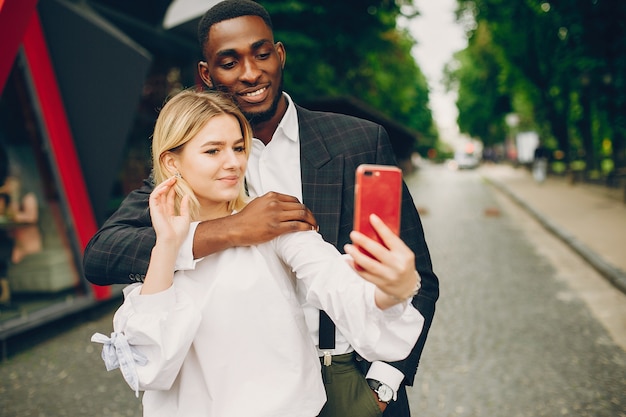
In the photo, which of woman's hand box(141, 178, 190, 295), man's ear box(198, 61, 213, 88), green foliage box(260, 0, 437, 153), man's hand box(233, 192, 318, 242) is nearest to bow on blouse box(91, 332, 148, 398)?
woman's hand box(141, 178, 190, 295)

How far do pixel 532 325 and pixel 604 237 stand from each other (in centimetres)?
525

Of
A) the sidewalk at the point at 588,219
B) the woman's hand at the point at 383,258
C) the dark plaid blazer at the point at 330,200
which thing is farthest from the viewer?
the sidewalk at the point at 588,219

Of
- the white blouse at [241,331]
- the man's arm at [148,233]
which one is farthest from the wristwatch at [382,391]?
the man's arm at [148,233]

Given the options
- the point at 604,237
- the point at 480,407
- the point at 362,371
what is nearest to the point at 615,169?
the point at 604,237

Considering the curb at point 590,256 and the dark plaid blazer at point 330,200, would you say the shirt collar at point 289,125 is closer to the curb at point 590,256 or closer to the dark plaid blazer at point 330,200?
the dark plaid blazer at point 330,200

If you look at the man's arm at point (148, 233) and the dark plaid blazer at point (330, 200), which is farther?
the dark plaid blazer at point (330, 200)

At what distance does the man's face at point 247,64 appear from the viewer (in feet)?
5.36

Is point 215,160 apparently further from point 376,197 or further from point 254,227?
point 376,197

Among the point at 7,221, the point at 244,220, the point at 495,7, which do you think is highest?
the point at 495,7

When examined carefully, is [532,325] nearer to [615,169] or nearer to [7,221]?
[7,221]

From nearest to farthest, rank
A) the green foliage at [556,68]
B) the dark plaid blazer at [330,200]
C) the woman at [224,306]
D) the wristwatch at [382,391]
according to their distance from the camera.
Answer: the woman at [224,306] < the dark plaid blazer at [330,200] < the wristwatch at [382,391] < the green foliage at [556,68]

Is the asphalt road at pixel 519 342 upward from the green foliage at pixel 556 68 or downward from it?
downward

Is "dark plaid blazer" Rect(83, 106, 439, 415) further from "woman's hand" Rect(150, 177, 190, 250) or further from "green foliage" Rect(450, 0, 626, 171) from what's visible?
"green foliage" Rect(450, 0, 626, 171)

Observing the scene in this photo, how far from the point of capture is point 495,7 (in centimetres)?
2230
